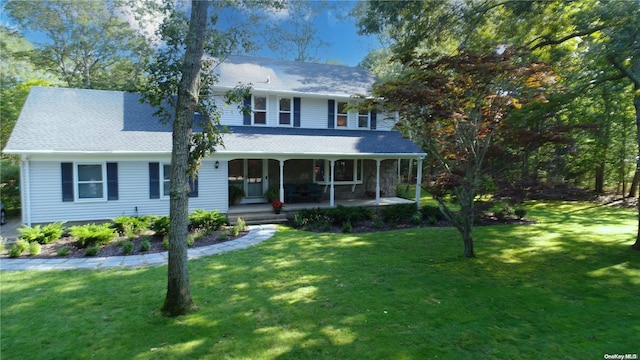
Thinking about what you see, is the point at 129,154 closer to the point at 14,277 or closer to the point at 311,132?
the point at 14,277

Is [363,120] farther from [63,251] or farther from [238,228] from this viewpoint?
[63,251]

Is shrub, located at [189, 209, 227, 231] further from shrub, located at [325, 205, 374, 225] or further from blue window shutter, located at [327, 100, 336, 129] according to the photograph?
blue window shutter, located at [327, 100, 336, 129]

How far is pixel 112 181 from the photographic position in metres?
11.1

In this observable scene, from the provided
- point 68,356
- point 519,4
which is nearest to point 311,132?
point 519,4

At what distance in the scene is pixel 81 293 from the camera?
5.46 metres

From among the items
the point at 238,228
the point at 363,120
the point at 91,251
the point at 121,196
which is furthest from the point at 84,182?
the point at 363,120

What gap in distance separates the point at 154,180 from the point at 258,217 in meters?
3.91

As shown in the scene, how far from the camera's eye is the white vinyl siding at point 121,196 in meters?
10.2

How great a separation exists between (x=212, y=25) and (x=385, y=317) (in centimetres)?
574

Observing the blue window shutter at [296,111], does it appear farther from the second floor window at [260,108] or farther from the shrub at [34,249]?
the shrub at [34,249]

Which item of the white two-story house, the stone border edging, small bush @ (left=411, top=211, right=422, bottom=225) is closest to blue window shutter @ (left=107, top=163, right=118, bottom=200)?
the white two-story house

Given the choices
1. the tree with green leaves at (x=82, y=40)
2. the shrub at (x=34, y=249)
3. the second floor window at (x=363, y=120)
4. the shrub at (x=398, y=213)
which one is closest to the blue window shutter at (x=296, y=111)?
the second floor window at (x=363, y=120)

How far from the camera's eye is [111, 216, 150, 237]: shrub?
9.38m

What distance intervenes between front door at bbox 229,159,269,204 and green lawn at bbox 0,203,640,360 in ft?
21.7
